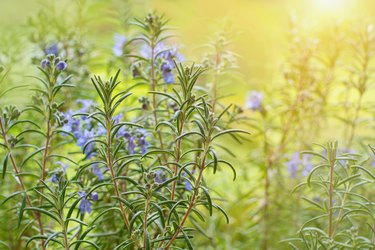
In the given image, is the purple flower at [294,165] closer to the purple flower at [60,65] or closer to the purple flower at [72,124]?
the purple flower at [72,124]

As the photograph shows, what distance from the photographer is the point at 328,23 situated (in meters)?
2.31

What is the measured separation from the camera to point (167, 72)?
1.42m

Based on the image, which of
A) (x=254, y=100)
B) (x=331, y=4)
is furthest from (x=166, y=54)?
(x=331, y=4)

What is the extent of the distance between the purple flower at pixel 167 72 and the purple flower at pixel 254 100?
698mm

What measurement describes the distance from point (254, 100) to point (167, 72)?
724mm

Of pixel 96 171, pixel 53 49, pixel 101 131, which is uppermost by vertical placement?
pixel 53 49

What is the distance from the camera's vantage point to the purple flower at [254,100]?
6.77 feet

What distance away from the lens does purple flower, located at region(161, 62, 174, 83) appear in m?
1.39

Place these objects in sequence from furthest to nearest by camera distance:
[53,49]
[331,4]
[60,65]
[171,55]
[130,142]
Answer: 1. [331,4]
2. [53,49]
3. [171,55]
4. [130,142]
5. [60,65]

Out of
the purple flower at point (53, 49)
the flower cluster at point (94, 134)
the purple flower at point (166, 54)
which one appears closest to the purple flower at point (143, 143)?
the flower cluster at point (94, 134)

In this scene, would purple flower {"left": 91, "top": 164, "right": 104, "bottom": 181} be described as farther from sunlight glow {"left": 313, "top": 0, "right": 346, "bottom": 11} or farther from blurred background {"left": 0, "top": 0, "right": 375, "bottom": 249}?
sunlight glow {"left": 313, "top": 0, "right": 346, "bottom": 11}

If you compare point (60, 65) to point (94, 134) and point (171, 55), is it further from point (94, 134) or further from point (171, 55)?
point (171, 55)

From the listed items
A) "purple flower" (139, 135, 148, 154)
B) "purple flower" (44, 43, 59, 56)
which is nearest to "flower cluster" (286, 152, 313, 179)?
"purple flower" (139, 135, 148, 154)

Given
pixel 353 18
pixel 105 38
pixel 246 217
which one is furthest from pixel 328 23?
pixel 105 38
